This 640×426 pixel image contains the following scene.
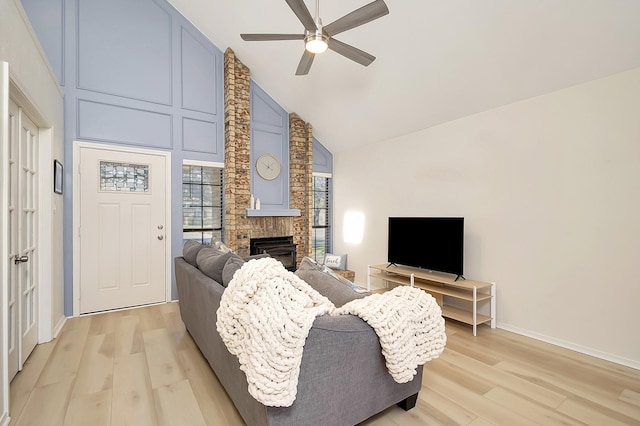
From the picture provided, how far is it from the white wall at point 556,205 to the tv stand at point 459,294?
12cm

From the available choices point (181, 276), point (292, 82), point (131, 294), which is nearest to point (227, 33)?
point (292, 82)

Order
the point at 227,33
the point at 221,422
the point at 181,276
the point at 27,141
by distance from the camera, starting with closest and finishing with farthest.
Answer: the point at 221,422 → the point at 27,141 → the point at 181,276 → the point at 227,33

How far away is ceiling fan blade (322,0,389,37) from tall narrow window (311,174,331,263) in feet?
11.1

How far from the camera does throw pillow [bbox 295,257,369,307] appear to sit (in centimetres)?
170

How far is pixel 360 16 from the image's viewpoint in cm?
224

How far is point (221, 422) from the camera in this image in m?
1.72

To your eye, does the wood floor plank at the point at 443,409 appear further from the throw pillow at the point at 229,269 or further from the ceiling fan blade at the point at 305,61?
the ceiling fan blade at the point at 305,61

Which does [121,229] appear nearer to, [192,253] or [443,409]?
[192,253]

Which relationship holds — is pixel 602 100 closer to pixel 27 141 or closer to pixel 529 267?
pixel 529 267

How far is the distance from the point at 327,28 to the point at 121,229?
11.0 ft

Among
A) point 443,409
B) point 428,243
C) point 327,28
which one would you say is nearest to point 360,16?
point 327,28

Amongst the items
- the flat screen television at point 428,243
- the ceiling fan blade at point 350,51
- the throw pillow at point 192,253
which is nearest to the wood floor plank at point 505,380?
the flat screen television at point 428,243

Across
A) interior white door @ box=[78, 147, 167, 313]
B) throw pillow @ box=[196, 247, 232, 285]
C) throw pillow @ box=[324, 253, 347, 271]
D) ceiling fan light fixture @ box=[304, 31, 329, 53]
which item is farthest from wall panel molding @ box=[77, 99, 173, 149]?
throw pillow @ box=[324, 253, 347, 271]

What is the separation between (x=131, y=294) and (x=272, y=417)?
3.38 meters
